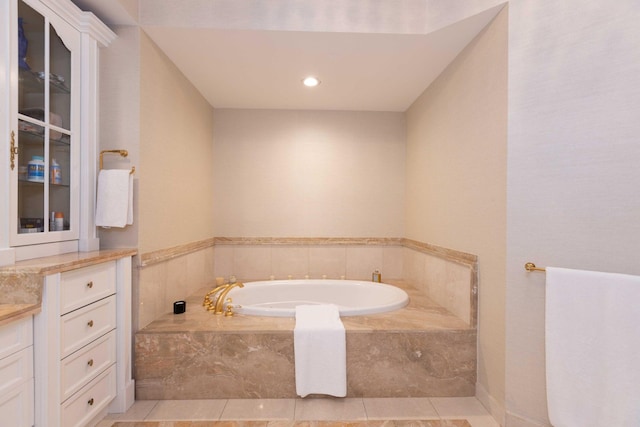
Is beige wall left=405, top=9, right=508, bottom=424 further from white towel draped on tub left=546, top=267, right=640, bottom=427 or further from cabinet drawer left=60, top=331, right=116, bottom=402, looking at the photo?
cabinet drawer left=60, top=331, right=116, bottom=402

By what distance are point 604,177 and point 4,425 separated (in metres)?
2.59

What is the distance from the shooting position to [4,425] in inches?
46.1

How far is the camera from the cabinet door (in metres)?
1.50

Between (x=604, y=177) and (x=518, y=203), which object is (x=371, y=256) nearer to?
(x=518, y=203)

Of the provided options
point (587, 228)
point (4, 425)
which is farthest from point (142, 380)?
point (587, 228)

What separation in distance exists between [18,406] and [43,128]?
1218 millimetres

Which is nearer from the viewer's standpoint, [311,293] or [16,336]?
[16,336]

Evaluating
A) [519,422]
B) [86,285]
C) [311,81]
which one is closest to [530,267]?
[519,422]

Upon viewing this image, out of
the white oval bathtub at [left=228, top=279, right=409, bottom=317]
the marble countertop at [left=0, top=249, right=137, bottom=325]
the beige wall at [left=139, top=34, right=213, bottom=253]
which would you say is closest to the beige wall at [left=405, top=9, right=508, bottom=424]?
the white oval bathtub at [left=228, top=279, right=409, bottom=317]

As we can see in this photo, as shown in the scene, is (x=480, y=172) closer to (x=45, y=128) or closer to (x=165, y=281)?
(x=165, y=281)

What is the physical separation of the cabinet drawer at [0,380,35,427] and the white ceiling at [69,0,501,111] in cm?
186

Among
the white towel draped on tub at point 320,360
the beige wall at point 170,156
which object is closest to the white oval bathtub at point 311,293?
the beige wall at point 170,156

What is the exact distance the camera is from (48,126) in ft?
5.41

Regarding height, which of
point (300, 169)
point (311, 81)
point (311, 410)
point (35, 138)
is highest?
A: point (311, 81)
